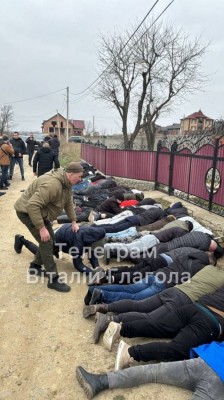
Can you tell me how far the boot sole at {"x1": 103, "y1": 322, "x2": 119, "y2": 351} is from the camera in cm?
294

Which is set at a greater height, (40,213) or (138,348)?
(40,213)

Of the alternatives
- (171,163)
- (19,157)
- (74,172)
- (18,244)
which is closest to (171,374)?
(74,172)

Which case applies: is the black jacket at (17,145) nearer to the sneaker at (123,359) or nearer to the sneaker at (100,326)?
→ the sneaker at (100,326)

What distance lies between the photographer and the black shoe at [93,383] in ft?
7.92

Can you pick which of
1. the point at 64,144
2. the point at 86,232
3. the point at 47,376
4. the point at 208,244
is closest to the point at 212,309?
the point at 47,376

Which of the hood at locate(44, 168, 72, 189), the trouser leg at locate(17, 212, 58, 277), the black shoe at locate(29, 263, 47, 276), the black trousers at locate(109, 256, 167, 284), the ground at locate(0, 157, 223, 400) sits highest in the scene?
the hood at locate(44, 168, 72, 189)

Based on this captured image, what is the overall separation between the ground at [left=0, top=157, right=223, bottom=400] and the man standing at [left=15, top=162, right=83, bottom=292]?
1.16 ft

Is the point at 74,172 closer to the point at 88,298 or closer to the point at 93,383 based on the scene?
the point at 88,298

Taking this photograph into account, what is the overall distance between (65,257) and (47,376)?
2.59 meters

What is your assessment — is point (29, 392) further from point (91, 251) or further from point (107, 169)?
point (107, 169)

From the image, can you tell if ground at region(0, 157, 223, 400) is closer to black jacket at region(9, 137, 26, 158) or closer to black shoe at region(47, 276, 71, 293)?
black shoe at region(47, 276, 71, 293)

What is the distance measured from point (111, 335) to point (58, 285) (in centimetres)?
137

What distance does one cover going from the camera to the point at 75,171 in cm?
391

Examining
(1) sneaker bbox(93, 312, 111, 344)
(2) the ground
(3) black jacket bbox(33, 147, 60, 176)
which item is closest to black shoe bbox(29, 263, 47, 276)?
(2) the ground
